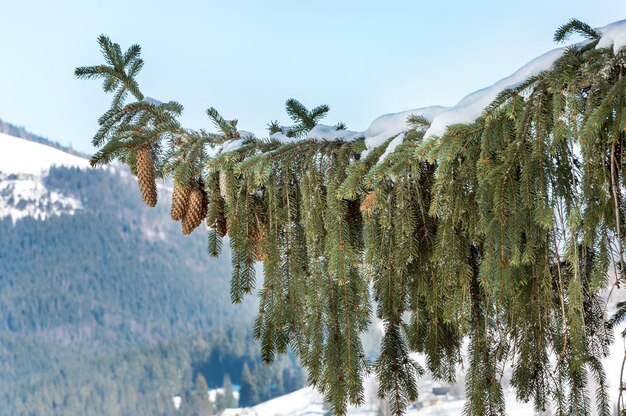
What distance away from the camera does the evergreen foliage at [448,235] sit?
1842mm

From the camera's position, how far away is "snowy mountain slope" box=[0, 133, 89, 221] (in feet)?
394

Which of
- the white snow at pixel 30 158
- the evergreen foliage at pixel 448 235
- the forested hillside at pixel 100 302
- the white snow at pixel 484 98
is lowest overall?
the evergreen foliage at pixel 448 235

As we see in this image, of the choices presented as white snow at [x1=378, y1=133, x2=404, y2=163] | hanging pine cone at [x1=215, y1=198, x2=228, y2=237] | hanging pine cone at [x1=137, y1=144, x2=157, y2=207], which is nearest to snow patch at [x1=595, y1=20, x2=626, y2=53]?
white snow at [x1=378, y1=133, x2=404, y2=163]

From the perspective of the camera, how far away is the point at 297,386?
83.5 m

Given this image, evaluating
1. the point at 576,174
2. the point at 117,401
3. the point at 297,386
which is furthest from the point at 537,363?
the point at 117,401

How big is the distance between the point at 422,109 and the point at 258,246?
716 millimetres

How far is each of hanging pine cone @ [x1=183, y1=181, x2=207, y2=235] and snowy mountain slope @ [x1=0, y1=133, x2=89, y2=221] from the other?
124m

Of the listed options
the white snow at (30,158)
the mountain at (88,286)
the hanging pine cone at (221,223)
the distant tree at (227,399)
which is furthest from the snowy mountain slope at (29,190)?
the hanging pine cone at (221,223)

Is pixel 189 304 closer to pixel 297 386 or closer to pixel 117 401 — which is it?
pixel 117 401

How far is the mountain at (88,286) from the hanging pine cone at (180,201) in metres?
93.2

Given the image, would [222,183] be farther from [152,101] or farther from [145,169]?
[152,101]

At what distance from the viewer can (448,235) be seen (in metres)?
2.11

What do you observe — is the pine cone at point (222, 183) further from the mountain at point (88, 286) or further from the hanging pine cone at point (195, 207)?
the mountain at point (88, 286)

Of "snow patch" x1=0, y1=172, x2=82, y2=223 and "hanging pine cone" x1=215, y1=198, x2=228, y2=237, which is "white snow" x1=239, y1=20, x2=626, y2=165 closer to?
"hanging pine cone" x1=215, y1=198, x2=228, y2=237
